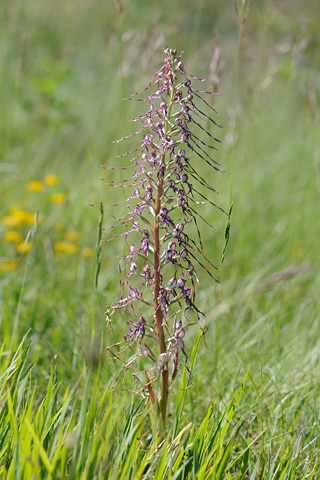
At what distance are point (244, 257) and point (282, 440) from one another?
2.11m

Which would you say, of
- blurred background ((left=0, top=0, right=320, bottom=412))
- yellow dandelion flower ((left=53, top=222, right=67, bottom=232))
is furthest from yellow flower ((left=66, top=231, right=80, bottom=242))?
yellow dandelion flower ((left=53, top=222, right=67, bottom=232))

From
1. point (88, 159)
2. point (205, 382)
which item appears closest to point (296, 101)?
point (88, 159)

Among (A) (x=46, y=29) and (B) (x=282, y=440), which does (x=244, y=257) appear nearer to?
(B) (x=282, y=440)

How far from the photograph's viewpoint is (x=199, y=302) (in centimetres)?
295

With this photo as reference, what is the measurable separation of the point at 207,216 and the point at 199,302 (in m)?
1.17

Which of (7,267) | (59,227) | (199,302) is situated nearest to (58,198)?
(59,227)

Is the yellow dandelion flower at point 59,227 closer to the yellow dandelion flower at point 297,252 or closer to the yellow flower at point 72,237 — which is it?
the yellow flower at point 72,237

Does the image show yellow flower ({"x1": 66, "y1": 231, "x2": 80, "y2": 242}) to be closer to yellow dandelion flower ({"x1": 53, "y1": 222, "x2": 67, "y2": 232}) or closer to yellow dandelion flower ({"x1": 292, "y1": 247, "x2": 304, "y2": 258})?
yellow dandelion flower ({"x1": 53, "y1": 222, "x2": 67, "y2": 232})

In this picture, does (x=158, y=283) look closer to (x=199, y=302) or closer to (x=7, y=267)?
(x=199, y=302)

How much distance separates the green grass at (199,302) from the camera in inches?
54.1

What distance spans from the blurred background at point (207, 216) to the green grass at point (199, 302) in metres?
0.02

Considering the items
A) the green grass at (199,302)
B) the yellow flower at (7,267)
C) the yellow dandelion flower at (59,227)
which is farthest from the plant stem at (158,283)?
the yellow dandelion flower at (59,227)

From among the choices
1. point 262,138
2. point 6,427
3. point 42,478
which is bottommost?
point 42,478

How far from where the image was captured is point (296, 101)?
360 inches
